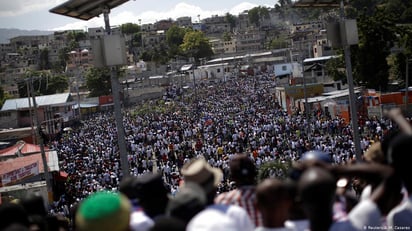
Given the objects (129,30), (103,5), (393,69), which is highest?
(129,30)

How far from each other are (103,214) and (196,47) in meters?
106

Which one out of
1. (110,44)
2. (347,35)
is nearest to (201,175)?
(110,44)

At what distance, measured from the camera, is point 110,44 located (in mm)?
6105

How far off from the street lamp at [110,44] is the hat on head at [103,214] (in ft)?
11.8

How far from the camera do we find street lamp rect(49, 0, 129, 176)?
241 inches

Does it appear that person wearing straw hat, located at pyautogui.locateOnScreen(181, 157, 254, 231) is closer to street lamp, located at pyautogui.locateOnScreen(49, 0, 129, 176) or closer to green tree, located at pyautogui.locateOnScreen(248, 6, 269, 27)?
street lamp, located at pyautogui.locateOnScreen(49, 0, 129, 176)

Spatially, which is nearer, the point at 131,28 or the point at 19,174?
the point at 19,174

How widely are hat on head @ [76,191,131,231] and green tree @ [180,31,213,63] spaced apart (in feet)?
343

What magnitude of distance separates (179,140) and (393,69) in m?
15.0

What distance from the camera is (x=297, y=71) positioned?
4959cm

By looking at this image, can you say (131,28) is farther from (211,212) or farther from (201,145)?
(211,212)

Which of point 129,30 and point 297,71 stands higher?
point 129,30

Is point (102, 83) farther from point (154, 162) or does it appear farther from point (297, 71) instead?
point (154, 162)

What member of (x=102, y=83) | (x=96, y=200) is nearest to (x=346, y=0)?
(x=96, y=200)
